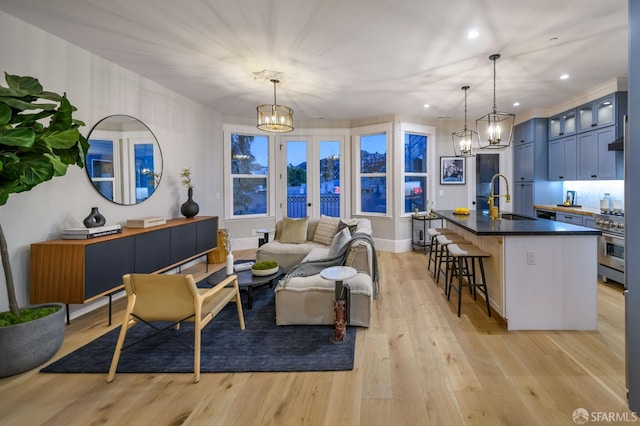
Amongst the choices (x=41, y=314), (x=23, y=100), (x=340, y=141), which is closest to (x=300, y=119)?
(x=340, y=141)

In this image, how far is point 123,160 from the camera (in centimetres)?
391

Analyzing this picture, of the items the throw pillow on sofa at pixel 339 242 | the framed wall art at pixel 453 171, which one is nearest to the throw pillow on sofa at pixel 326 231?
the throw pillow on sofa at pixel 339 242

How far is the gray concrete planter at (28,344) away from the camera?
215cm

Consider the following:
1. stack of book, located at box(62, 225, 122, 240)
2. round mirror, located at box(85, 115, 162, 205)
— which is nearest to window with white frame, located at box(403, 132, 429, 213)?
round mirror, located at box(85, 115, 162, 205)

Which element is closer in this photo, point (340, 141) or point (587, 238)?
point (587, 238)

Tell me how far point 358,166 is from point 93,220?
4.89m

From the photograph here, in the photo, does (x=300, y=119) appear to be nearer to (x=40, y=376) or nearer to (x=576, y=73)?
(x=576, y=73)

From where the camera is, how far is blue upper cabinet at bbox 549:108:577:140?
17.1 feet

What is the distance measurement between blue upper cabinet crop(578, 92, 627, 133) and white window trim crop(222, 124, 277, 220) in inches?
217

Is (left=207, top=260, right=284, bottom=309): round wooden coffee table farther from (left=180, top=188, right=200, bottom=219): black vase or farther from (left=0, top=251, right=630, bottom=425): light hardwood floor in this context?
(left=180, top=188, right=200, bottom=219): black vase

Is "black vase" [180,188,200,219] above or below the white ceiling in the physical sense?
below

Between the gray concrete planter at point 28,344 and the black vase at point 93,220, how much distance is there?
1070mm

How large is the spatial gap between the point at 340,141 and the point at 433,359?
523 centimetres

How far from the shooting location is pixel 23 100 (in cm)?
225
